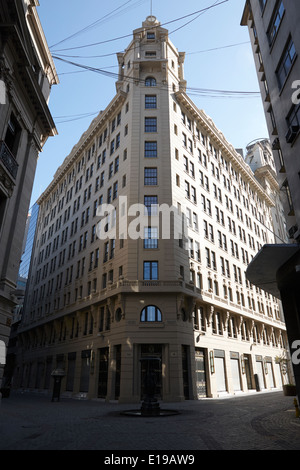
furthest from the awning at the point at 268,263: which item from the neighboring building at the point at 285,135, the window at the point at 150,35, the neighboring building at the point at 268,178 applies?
the neighboring building at the point at 268,178

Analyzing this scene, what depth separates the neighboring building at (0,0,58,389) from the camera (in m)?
14.5

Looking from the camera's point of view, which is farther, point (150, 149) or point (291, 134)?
point (150, 149)

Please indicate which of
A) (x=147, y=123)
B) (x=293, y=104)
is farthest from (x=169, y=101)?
(x=293, y=104)

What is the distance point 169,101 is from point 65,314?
92.6ft

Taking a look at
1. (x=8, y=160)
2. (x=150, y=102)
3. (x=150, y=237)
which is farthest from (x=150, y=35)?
(x=8, y=160)

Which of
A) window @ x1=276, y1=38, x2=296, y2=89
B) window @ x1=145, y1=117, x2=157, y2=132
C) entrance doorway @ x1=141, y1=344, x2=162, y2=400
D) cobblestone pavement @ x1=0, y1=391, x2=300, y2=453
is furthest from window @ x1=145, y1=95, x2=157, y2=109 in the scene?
cobblestone pavement @ x1=0, y1=391, x2=300, y2=453

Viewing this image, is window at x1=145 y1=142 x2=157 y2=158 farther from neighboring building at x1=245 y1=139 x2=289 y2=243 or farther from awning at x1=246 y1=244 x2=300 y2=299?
neighboring building at x1=245 y1=139 x2=289 y2=243

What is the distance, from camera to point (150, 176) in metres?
31.8

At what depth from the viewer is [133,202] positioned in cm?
3038

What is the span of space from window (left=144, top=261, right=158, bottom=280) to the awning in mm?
10841

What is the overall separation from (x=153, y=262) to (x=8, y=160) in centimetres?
1607

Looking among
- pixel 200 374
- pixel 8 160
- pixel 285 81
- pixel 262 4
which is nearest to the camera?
pixel 8 160

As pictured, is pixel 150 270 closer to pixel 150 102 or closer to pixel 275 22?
pixel 275 22

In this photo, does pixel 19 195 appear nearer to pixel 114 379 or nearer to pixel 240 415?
pixel 240 415
